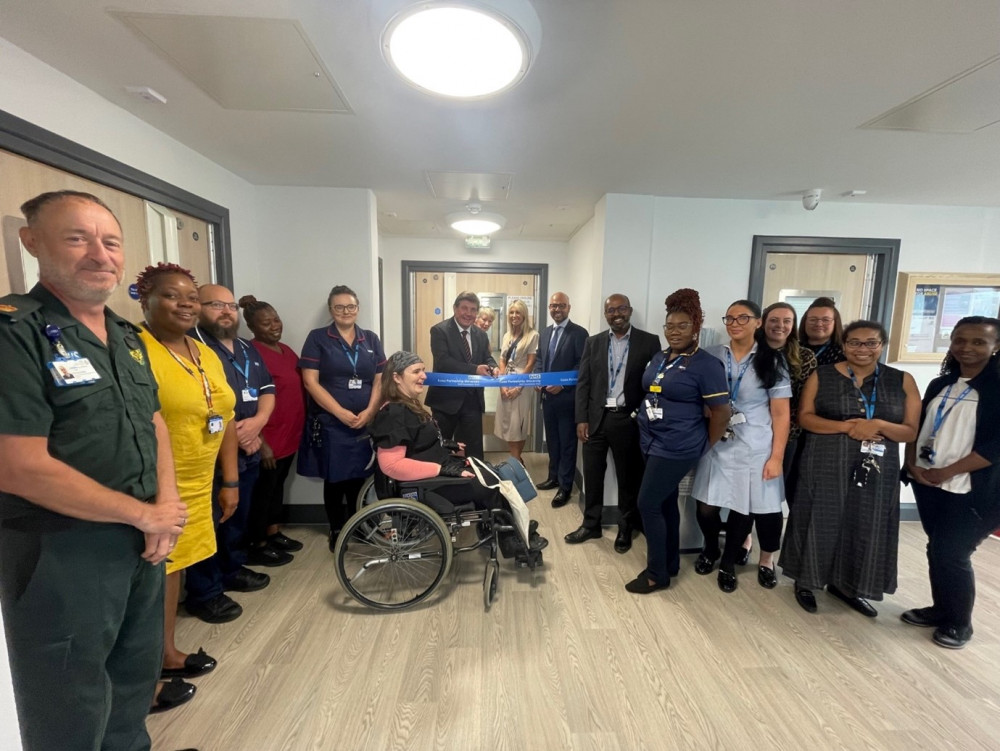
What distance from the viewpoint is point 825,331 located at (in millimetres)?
2250

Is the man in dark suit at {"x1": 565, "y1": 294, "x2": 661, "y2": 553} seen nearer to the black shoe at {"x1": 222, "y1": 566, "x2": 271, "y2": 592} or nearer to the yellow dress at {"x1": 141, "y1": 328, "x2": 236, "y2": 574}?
the black shoe at {"x1": 222, "y1": 566, "x2": 271, "y2": 592}

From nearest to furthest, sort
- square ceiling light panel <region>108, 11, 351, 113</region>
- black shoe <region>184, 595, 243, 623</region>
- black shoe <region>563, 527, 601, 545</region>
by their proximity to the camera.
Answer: square ceiling light panel <region>108, 11, 351, 113</region>, black shoe <region>184, 595, 243, 623</region>, black shoe <region>563, 527, 601, 545</region>

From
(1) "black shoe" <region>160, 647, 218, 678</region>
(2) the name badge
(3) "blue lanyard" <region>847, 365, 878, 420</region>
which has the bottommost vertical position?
(1) "black shoe" <region>160, 647, 218, 678</region>

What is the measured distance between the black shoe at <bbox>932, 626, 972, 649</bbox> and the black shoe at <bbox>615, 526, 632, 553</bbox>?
1.43 m

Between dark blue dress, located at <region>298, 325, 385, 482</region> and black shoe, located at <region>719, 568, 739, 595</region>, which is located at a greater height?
dark blue dress, located at <region>298, 325, 385, 482</region>

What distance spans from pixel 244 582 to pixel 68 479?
5.24 ft

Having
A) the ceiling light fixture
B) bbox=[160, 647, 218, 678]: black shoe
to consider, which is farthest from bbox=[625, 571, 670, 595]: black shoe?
the ceiling light fixture

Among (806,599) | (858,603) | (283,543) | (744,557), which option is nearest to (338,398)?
(283,543)

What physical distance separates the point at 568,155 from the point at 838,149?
4.38 ft

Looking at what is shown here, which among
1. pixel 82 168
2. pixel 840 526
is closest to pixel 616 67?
pixel 82 168

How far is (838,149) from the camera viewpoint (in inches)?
79.8

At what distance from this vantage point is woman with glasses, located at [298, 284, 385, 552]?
2.43 metres

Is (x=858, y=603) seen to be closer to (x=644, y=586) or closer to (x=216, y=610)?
(x=644, y=586)

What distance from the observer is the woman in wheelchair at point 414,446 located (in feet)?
6.52
